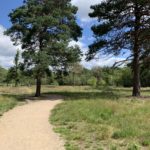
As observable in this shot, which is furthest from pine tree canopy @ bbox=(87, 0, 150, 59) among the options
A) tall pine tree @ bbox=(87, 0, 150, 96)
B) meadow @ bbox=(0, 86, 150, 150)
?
meadow @ bbox=(0, 86, 150, 150)

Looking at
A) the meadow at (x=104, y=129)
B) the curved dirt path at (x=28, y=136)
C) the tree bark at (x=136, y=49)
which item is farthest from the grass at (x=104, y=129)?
the tree bark at (x=136, y=49)

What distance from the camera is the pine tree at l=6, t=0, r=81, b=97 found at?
3788 cm

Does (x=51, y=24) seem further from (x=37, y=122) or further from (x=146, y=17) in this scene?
(x=37, y=122)

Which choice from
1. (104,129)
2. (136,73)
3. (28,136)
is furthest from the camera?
(136,73)

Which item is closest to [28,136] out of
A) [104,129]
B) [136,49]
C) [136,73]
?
[104,129]

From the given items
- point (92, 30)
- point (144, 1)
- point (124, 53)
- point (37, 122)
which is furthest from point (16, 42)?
point (37, 122)

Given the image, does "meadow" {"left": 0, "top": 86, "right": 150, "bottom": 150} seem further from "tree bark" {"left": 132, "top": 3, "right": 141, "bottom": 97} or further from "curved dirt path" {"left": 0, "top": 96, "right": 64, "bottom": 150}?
"tree bark" {"left": 132, "top": 3, "right": 141, "bottom": 97}

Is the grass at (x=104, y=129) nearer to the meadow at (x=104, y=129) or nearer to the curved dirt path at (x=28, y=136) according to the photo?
the meadow at (x=104, y=129)

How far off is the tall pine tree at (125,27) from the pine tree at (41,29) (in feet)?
13.9

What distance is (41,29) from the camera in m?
39.2

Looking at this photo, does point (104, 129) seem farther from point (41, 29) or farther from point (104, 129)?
point (41, 29)

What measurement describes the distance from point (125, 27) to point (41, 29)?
8.68 meters

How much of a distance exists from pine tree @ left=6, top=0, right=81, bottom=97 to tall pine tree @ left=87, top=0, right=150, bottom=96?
4.23m

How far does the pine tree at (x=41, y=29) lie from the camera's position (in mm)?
37875
